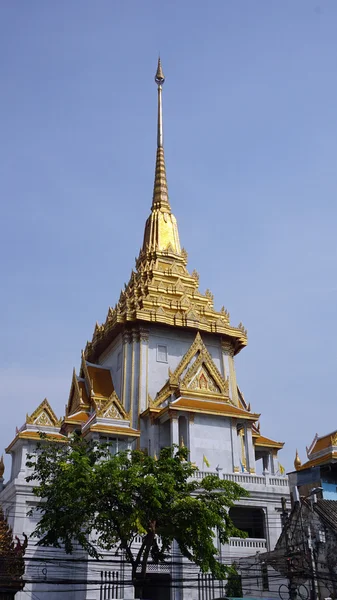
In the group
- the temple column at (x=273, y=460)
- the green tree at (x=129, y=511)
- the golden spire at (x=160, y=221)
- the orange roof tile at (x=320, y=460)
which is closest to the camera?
the green tree at (x=129, y=511)

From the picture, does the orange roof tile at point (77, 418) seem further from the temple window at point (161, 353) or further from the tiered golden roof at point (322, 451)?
the tiered golden roof at point (322, 451)

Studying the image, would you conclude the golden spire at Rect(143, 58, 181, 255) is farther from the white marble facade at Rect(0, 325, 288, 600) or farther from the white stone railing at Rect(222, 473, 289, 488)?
the white stone railing at Rect(222, 473, 289, 488)

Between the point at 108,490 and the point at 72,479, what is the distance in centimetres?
121

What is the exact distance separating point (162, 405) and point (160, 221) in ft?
56.0

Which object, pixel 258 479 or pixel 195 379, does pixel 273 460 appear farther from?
pixel 258 479

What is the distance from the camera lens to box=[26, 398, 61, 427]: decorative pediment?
108 ft

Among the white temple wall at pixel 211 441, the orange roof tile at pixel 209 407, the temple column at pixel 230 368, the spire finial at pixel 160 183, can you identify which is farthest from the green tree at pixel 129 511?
the spire finial at pixel 160 183

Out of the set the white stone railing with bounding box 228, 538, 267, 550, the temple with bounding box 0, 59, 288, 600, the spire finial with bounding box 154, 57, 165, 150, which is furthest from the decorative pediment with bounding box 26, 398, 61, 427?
the spire finial with bounding box 154, 57, 165, 150

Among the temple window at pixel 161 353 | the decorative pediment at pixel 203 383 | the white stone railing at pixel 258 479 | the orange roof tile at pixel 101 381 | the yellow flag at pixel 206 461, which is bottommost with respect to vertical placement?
the white stone railing at pixel 258 479

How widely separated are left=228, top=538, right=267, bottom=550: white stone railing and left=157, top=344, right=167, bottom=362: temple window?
13.9 meters

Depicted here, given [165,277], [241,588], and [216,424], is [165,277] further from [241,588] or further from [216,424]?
[241,588]

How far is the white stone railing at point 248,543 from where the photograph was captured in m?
28.1

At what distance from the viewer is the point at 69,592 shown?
27031 mm

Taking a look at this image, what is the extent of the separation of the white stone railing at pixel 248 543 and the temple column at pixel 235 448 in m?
5.56
